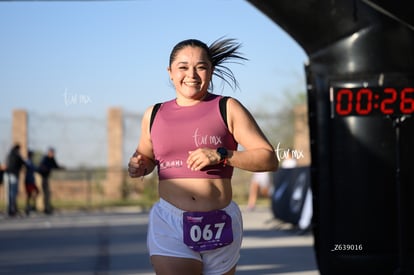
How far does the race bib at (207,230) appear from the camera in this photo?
4375 millimetres

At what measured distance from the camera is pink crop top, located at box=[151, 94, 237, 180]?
173 inches

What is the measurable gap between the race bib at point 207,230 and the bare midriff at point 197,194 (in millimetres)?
35

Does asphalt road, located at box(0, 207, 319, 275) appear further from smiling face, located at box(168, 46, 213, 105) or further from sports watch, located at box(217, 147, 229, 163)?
sports watch, located at box(217, 147, 229, 163)

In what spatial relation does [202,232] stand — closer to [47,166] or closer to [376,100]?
[376,100]

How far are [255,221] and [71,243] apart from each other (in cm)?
588

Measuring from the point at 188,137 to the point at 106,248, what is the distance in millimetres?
9033

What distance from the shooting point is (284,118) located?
9906 mm

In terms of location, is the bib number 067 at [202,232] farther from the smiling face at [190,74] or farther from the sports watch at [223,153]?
the smiling face at [190,74]

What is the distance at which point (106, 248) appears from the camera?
43.4 ft

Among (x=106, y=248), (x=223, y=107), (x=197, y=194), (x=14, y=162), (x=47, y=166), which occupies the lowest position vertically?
(x=106, y=248)

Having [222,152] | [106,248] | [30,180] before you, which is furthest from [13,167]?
[222,152]

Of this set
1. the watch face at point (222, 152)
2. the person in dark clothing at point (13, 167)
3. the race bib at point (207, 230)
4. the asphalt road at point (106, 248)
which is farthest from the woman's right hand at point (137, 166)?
the person in dark clothing at point (13, 167)

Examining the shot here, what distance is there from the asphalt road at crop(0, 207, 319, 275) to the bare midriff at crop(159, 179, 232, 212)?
18.0 feet

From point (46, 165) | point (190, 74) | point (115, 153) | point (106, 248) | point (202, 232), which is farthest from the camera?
point (115, 153)
